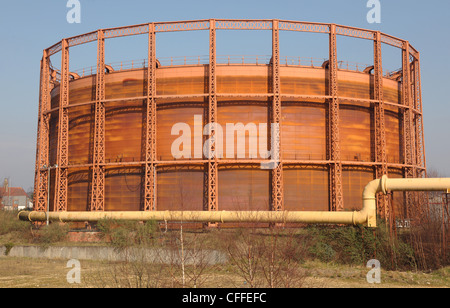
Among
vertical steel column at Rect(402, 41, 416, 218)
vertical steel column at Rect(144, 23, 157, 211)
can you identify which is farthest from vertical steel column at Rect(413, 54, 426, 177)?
vertical steel column at Rect(144, 23, 157, 211)

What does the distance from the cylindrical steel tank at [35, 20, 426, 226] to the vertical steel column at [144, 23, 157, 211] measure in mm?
130

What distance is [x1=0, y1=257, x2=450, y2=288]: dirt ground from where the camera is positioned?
60.0 ft

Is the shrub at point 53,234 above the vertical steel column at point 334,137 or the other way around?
the other way around

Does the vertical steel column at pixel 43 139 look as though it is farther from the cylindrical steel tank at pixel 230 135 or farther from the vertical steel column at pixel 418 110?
the vertical steel column at pixel 418 110

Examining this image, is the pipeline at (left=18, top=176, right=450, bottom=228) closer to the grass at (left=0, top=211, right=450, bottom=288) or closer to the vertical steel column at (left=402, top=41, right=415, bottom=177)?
the grass at (left=0, top=211, right=450, bottom=288)

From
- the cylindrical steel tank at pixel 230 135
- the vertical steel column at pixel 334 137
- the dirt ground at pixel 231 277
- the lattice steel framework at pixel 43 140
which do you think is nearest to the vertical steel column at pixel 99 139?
the cylindrical steel tank at pixel 230 135

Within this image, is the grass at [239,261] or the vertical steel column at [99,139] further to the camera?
the vertical steel column at [99,139]

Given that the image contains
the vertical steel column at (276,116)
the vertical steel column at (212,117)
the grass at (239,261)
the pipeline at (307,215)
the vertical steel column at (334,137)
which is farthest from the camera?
the vertical steel column at (334,137)

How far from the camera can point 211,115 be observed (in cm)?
3238

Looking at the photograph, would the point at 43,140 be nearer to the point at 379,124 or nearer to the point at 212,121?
the point at 212,121

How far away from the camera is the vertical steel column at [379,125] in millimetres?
→ 34000

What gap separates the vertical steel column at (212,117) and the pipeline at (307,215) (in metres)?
2.73
